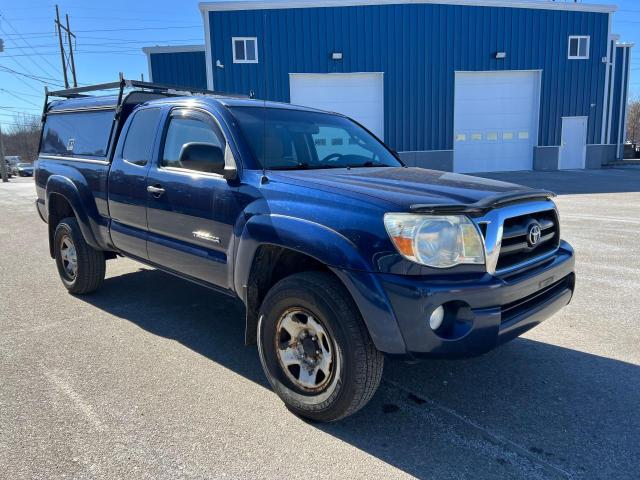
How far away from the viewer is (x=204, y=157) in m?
3.49

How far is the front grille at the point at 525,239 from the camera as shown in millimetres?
2754

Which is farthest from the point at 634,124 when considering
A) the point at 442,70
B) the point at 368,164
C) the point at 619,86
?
the point at 368,164

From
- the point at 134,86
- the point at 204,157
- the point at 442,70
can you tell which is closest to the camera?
the point at 204,157

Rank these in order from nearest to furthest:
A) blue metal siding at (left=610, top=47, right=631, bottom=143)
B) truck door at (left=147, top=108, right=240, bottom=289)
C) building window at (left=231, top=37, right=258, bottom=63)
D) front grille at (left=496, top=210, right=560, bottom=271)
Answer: front grille at (left=496, top=210, right=560, bottom=271) < truck door at (left=147, top=108, right=240, bottom=289) < building window at (left=231, top=37, right=258, bottom=63) < blue metal siding at (left=610, top=47, right=631, bottom=143)

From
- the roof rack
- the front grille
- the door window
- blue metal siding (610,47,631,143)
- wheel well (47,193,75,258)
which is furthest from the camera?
blue metal siding (610,47,631,143)

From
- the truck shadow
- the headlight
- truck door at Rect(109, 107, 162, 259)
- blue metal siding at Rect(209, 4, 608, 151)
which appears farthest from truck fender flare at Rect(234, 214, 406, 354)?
blue metal siding at Rect(209, 4, 608, 151)

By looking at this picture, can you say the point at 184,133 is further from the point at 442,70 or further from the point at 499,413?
the point at 442,70

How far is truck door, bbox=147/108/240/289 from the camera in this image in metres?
3.41

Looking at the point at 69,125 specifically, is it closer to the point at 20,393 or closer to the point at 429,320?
the point at 20,393

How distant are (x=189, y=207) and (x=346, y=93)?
19.8 meters

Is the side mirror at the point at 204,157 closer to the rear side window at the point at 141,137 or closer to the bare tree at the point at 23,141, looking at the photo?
the rear side window at the point at 141,137

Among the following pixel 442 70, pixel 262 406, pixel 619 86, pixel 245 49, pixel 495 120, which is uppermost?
pixel 245 49

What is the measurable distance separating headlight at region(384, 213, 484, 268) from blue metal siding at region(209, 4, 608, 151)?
1916cm

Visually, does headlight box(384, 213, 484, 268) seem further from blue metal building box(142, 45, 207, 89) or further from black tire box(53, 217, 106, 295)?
blue metal building box(142, 45, 207, 89)
